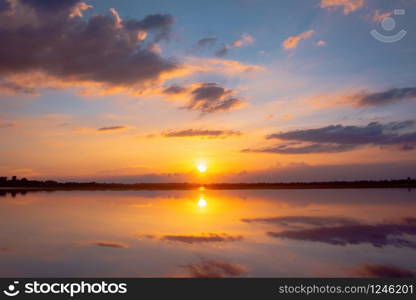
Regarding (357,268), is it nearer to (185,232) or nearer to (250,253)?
(250,253)

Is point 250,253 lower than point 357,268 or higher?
higher

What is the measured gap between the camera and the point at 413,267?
1316cm

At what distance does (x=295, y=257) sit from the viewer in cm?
1495

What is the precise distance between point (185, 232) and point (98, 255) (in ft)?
22.1

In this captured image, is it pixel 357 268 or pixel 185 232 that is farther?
pixel 185 232

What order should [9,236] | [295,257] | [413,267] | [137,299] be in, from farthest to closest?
1. [9,236]
2. [295,257]
3. [413,267]
4. [137,299]

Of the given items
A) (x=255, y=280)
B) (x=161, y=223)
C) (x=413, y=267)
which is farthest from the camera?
(x=161, y=223)

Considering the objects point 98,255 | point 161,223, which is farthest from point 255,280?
point 161,223

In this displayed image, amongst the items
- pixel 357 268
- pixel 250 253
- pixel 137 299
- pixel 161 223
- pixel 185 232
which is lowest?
pixel 137 299

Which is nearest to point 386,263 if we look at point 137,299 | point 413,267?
point 413,267

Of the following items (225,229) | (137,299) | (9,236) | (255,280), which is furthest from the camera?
(225,229)

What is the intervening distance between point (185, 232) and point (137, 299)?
1128 centimetres

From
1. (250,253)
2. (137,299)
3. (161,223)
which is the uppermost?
(161,223)

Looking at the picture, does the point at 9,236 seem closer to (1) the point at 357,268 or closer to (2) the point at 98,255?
(2) the point at 98,255
